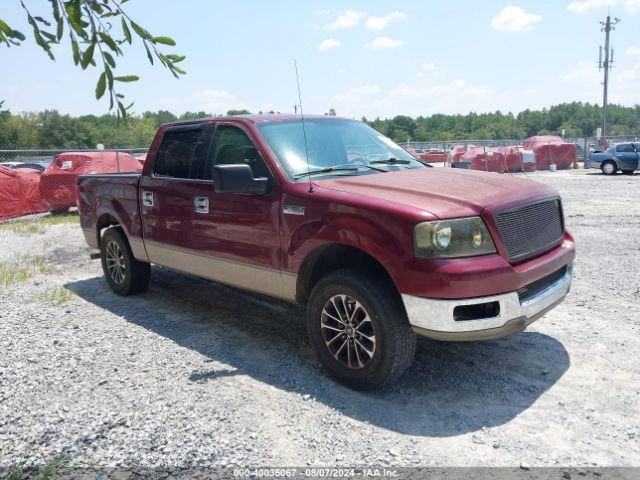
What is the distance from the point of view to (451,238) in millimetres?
3424

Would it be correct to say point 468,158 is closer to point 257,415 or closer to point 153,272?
point 153,272

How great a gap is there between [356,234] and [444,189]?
2.35 feet

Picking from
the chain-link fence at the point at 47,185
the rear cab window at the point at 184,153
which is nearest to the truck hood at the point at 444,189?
the rear cab window at the point at 184,153

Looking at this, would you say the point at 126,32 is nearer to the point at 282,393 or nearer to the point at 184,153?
the point at 282,393

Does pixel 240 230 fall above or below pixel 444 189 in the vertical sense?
below

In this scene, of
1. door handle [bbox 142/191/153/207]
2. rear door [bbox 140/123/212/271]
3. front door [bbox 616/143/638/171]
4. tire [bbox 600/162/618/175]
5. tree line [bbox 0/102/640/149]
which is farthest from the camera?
tree line [bbox 0/102/640/149]

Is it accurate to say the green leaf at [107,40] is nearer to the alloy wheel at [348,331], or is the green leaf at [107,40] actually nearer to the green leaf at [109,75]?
the green leaf at [109,75]

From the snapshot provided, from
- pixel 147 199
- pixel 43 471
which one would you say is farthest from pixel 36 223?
pixel 43 471

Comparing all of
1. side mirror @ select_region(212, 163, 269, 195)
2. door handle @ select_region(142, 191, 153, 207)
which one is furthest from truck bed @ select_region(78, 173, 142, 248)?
side mirror @ select_region(212, 163, 269, 195)

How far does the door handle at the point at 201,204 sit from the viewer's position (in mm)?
4934

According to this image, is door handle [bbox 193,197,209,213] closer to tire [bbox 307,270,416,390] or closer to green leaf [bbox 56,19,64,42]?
tire [bbox 307,270,416,390]

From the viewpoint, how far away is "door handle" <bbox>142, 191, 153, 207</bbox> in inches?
222

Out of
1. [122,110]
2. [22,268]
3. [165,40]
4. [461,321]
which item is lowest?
[22,268]

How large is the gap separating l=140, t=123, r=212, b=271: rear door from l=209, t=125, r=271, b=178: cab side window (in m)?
0.14
